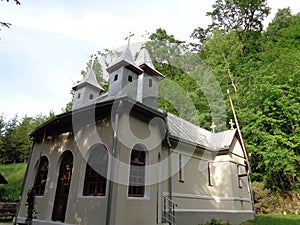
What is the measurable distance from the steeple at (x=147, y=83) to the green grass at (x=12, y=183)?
55.5 ft

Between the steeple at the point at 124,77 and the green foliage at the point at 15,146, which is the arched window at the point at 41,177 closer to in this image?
the steeple at the point at 124,77

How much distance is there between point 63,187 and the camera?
30.9 ft

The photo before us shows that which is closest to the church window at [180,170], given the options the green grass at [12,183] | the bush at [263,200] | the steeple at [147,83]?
the steeple at [147,83]

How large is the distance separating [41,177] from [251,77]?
19.0m

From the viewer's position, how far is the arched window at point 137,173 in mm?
8198

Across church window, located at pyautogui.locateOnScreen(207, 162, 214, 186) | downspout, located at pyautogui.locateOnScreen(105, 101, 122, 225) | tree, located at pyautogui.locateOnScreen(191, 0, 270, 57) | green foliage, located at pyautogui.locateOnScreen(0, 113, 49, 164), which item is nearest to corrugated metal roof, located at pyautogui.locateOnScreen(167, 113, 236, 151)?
church window, located at pyautogui.locateOnScreen(207, 162, 214, 186)

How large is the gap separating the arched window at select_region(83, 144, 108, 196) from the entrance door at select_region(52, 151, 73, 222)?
3.94 ft

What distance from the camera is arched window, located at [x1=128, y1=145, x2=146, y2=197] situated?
8.20m

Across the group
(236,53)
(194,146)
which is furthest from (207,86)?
(194,146)

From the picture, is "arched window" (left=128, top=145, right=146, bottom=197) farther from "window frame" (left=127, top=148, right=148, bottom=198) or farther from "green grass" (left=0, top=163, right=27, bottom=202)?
"green grass" (left=0, top=163, right=27, bottom=202)

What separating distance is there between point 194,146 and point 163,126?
339 centimetres

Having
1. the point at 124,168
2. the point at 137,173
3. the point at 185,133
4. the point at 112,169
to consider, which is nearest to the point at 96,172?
the point at 112,169

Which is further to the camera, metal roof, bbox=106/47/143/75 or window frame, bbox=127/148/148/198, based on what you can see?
metal roof, bbox=106/47/143/75

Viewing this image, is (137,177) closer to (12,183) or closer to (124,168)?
(124,168)
